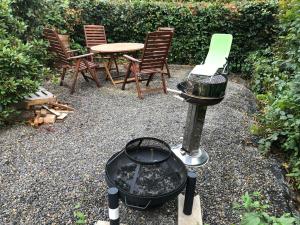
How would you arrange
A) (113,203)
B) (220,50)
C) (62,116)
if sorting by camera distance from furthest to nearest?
(62,116) < (220,50) < (113,203)

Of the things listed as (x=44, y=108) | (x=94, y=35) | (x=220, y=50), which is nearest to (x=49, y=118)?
(x=44, y=108)

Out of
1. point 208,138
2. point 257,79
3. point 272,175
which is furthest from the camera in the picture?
point 257,79

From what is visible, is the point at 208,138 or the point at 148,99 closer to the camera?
the point at 208,138

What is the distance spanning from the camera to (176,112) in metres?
4.46

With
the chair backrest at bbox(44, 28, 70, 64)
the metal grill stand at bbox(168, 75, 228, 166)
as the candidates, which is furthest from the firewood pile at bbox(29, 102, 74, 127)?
the metal grill stand at bbox(168, 75, 228, 166)

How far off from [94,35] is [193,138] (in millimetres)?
4261

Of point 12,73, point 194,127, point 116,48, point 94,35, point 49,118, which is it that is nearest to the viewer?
point 194,127

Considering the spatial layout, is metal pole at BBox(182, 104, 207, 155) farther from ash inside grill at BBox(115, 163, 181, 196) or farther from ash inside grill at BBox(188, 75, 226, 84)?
ash inside grill at BBox(115, 163, 181, 196)

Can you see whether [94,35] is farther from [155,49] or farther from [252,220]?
[252,220]

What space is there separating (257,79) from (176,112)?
80.1 inches

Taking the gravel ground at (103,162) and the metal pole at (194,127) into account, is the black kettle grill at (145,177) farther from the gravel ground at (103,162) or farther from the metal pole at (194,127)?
the metal pole at (194,127)

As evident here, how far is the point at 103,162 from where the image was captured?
305cm

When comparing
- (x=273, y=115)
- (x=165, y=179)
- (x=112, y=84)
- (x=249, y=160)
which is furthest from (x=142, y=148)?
(x=112, y=84)

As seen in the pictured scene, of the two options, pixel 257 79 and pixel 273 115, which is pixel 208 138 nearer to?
pixel 273 115
